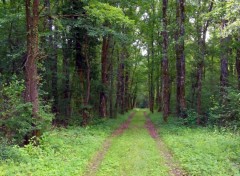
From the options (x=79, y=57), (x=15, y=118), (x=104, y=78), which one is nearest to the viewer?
(x=15, y=118)

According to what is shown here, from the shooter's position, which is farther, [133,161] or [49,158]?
[133,161]

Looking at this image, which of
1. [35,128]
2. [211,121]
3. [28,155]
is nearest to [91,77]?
[211,121]

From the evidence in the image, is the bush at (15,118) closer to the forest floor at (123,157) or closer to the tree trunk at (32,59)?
the tree trunk at (32,59)

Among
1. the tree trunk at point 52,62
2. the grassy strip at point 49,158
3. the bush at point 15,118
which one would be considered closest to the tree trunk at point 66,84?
the tree trunk at point 52,62

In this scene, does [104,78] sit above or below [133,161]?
above

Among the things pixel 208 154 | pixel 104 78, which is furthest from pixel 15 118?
pixel 104 78

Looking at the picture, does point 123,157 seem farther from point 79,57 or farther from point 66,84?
point 66,84

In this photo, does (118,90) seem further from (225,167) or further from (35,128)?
(225,167)

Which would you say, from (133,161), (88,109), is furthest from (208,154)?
(88,109)

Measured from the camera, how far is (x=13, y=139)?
31.5ft

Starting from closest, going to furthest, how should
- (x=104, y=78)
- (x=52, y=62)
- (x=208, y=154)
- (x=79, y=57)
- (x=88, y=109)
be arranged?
(x=208, y=154)
(x=79, y=57)
(x=88, y=109)
(x=52, y=62)
(x=104, y=78)

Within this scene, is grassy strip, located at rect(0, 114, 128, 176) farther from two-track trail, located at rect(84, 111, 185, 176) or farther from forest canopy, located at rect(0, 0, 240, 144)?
forest canopy, located at rect(0, 0, 240, 144)

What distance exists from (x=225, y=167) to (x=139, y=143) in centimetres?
518

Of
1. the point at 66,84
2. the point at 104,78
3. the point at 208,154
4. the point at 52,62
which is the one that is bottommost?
the point at 208,154
